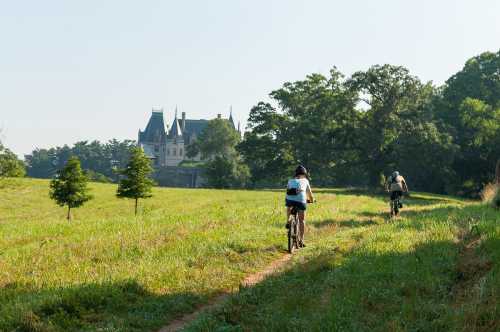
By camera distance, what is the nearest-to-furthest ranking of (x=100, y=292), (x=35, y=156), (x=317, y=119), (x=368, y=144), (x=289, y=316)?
(x=289, y=316) → (x=100, y=292) → (x=368, y=144) → (x=317, y=119) → (x=35, y=156)

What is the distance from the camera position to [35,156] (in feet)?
653

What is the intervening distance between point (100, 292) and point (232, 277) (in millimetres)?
2751

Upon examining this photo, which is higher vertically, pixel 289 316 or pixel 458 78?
pixel 458 78

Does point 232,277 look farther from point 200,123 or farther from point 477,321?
point 200,123

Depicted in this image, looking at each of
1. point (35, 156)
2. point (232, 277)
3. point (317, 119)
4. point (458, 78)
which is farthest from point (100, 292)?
point (35, 156)

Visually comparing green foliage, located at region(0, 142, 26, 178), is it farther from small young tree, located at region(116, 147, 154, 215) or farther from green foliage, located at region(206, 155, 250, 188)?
green foliage, located at region(206, 155, 250, 188)

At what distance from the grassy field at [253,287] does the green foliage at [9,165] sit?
27.5 meters

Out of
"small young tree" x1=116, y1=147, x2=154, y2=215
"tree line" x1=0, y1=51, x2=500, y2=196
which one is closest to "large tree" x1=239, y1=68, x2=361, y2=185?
"tree line" x1=0, y1=51, x2=500, y2=196

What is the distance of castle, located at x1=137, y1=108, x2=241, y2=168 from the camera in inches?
6649

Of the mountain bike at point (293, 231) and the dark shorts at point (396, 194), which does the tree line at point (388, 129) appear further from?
the mountain bike at point (293, 231)

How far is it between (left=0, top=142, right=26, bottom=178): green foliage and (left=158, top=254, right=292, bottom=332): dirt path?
112 feet

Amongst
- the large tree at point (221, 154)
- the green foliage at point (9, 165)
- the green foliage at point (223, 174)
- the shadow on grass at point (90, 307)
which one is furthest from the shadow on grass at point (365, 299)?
the green foliage at point (223, 174)

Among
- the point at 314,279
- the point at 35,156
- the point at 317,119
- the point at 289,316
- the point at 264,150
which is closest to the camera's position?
the point at 289,316

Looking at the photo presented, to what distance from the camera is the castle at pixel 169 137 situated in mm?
168875
